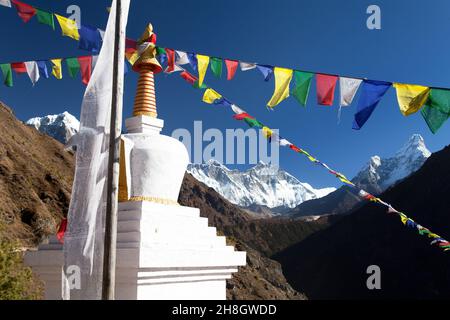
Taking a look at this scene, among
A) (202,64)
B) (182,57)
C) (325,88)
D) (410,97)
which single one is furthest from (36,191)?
(410,97)

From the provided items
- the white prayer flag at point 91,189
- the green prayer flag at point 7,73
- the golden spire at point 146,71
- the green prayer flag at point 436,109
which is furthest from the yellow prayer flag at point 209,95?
the white prayer flag at point 91,189

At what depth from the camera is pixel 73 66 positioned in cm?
1027

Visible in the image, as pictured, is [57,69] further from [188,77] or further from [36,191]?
[36,191]

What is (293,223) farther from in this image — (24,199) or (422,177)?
(24,199)

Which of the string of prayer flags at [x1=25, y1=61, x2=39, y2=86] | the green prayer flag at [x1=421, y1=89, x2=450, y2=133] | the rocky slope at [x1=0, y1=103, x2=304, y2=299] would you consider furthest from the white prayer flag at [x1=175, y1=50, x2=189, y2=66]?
the rocky slope at [x1=0, y1=103, x2=304, y2=299]

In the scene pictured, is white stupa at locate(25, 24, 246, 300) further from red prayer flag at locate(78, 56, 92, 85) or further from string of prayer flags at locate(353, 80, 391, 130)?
string of prayer flags at locate(353, 80, 391, 130)

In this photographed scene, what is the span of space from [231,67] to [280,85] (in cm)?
140

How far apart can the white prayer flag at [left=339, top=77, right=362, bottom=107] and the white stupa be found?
3407 mm

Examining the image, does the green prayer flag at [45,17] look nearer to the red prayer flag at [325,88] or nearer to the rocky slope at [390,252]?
the red prayer flag at [325,88]

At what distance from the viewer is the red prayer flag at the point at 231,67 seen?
32.5ft

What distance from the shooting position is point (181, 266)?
329 inches

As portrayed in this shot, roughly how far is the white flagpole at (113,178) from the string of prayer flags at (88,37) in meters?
3.06

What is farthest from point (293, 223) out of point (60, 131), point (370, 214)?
point (60, 131)

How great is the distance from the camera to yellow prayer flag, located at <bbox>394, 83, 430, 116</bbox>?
7.70 metres
